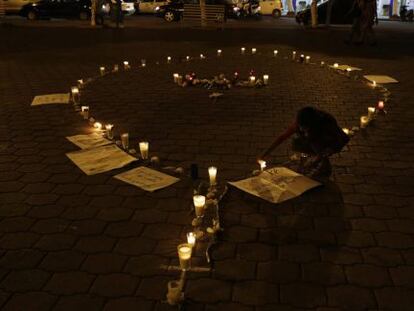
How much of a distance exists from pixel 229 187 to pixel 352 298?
1.88m

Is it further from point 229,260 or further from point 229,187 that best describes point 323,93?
point 229,260

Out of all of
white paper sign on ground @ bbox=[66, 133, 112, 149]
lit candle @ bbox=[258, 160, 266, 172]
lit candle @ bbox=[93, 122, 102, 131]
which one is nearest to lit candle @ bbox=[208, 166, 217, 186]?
lit candle @ bbox=[258, 160, 266, 172]

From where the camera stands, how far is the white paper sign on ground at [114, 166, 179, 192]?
4.73 m

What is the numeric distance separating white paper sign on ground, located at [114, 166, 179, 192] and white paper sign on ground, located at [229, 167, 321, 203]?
0.69 metres

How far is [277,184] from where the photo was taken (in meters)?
4.67

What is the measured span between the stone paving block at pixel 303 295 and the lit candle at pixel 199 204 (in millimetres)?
1036

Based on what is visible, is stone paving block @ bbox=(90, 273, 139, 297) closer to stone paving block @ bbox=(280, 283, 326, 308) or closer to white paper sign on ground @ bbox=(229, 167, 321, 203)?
stone paving block @ bbox=(280, 283, 326, 308)

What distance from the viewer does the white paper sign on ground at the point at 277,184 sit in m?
4.46

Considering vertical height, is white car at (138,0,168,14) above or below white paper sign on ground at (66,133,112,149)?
above

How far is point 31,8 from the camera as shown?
25141 mm

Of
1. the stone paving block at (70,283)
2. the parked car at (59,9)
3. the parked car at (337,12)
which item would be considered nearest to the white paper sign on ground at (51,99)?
the stone paving block at (70,283)

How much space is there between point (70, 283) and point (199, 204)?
1221 mm

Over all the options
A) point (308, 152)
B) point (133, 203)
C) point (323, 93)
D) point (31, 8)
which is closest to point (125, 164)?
point (133, 203)

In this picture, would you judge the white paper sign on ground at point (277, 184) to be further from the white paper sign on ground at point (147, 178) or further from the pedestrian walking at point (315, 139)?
the white paper sign on ground at point (147, 178)
